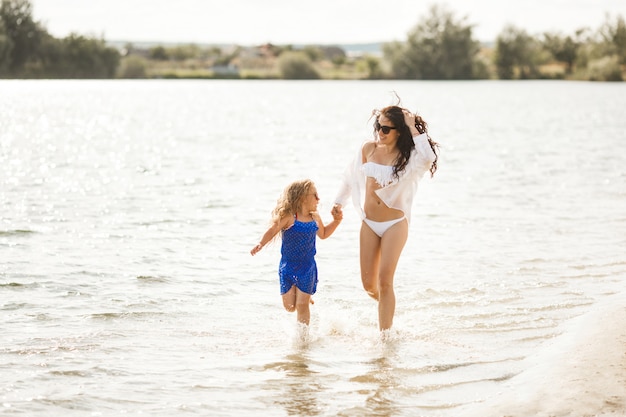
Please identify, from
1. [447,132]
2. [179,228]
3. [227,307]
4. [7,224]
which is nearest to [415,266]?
[227,307]

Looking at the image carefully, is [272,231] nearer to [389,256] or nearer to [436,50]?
[389,256]

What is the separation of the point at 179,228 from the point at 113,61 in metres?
121

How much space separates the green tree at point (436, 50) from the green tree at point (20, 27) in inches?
1849

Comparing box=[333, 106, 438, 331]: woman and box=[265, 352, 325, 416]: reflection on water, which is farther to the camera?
box=[333, 106, 438, 331]: woman

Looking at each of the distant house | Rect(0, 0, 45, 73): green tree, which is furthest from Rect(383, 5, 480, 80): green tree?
Rect(0, 0, 45, 73): green tree

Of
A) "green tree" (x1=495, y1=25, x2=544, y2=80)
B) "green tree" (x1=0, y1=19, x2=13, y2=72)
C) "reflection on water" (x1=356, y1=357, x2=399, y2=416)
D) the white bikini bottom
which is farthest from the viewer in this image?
"green tree" (x1=495, y1=25, x2=544, y2=80)

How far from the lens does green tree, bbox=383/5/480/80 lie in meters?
131

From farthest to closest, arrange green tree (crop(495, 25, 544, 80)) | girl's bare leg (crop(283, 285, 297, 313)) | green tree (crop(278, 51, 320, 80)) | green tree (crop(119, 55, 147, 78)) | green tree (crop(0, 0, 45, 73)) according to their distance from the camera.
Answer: green tree (crop(119, 55, 147, 78)), green tree (crop(278, 51, 320, 80)), green tree (crop(495, 25, 544, 80)), green tree (crop(0, 0, 45, 73)), girl's bare leg (crop(283, 285, 297, 313))

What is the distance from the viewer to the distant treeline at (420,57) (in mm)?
119875

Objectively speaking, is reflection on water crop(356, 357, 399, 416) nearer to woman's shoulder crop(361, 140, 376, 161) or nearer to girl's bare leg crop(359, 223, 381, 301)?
girl's bare leg crop(359, 223, 381, 301)

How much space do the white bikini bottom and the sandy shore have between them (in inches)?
62.0

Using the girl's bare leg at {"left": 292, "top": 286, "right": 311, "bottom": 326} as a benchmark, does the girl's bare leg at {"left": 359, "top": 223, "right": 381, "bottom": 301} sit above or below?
above

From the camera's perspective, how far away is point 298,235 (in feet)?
26.5

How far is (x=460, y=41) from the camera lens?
431ft
